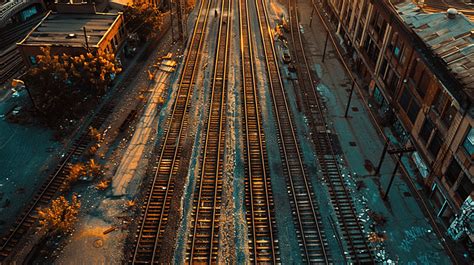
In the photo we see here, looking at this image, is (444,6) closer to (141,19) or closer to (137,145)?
(137,145)

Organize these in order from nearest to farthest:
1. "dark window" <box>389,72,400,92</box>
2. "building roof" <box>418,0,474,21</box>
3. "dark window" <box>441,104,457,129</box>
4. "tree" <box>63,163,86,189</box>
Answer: "dark window" <box>441,104,457,129</box> < "tree" <box>63,163,86,189</box> < "building roof" <box>418,0,474,21</box> < "dark window" <box>389,72,400,92</box>

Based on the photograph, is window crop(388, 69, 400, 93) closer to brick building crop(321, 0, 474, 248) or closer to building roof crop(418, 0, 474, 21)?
brick building crop(321, 0, 474, 248)

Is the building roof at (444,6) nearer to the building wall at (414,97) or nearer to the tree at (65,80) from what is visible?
the building wall at (414,97)

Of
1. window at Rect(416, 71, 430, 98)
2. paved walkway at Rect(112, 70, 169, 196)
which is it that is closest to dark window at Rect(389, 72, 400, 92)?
window at Rect(416, 71, 430, 98)

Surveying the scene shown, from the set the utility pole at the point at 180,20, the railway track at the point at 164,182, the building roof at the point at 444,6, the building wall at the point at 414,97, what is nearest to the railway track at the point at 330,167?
the building wall at the point at 414,97

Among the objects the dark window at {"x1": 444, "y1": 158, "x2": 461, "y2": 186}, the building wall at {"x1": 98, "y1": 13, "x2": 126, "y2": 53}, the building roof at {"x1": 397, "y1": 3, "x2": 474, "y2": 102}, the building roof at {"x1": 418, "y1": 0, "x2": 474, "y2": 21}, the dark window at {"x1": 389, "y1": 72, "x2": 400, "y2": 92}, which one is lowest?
the dark window at {"x1": 444, "y1": 158, "x2": 461, "y2": 186}

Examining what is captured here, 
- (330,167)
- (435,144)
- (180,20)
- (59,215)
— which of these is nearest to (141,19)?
(180,20)

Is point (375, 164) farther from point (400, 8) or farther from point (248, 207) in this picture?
point (400, 8)
